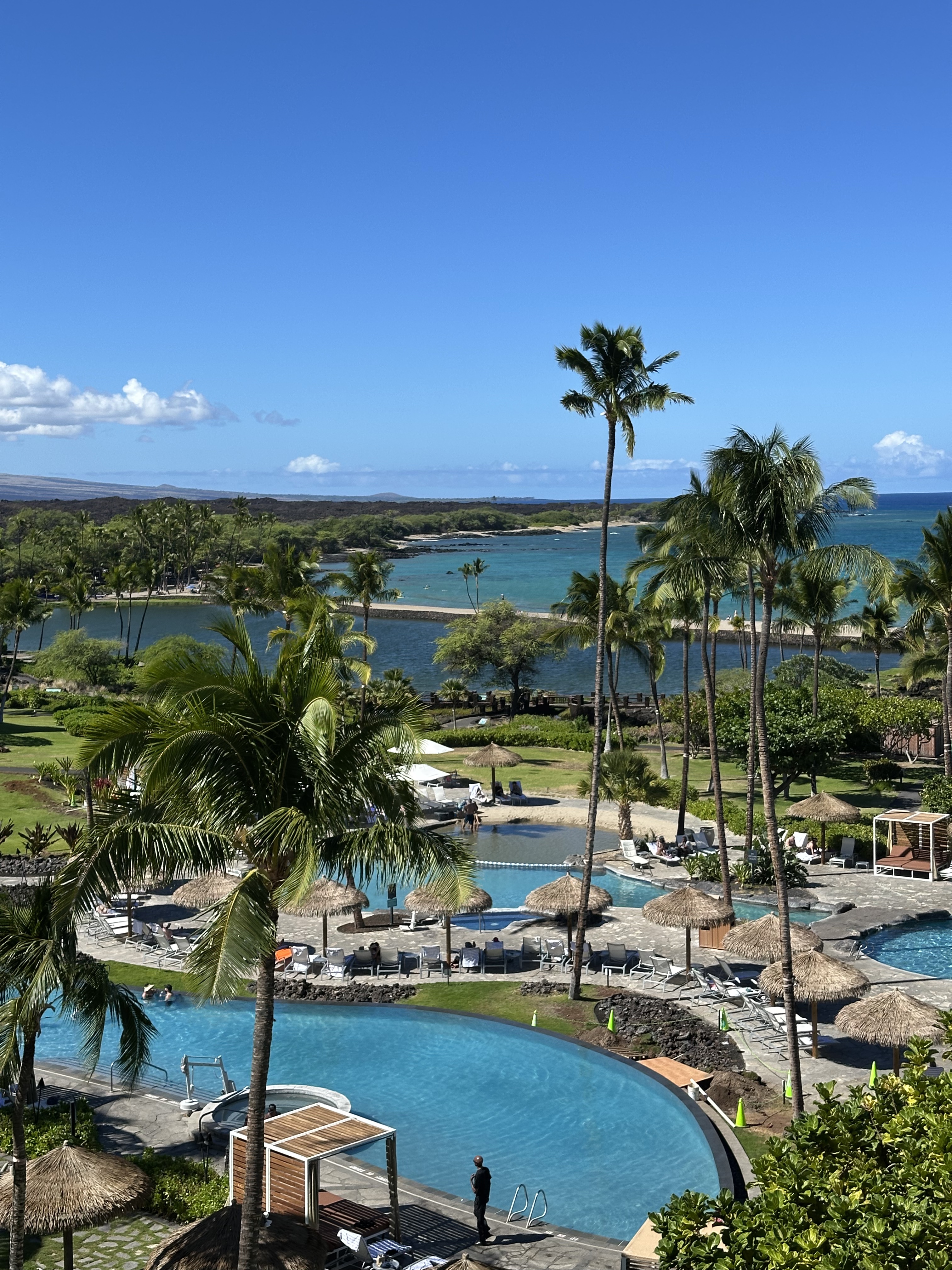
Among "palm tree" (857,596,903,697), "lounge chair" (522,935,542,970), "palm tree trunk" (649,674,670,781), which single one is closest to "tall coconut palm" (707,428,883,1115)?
"lounge chair" (522,935,542,970)

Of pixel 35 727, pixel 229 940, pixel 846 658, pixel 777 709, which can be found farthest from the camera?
pixel 846 658

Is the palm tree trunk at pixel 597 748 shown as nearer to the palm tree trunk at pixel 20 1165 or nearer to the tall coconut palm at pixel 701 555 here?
the tall coconut palm at pixel 701 555

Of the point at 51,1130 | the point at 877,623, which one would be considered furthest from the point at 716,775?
the point at 877,623

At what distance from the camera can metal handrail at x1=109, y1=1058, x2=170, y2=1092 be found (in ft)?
65.1

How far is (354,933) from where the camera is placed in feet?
91.8

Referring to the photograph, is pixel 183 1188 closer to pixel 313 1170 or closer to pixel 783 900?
pixel 313 1170

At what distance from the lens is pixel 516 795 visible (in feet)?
137

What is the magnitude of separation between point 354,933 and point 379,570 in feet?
81.0

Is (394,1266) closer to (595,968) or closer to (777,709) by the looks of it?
(595,968)

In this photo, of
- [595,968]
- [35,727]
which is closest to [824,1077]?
[595,968]

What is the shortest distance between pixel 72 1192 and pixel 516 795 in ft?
95.2

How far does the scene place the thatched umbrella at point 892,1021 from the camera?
59.3 feet

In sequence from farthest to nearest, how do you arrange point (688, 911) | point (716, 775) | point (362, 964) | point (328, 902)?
point (716, 775) → point (328, 902) → point (362, 964) → point (688, 911)

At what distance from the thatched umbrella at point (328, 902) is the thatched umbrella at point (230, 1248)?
1264cm
